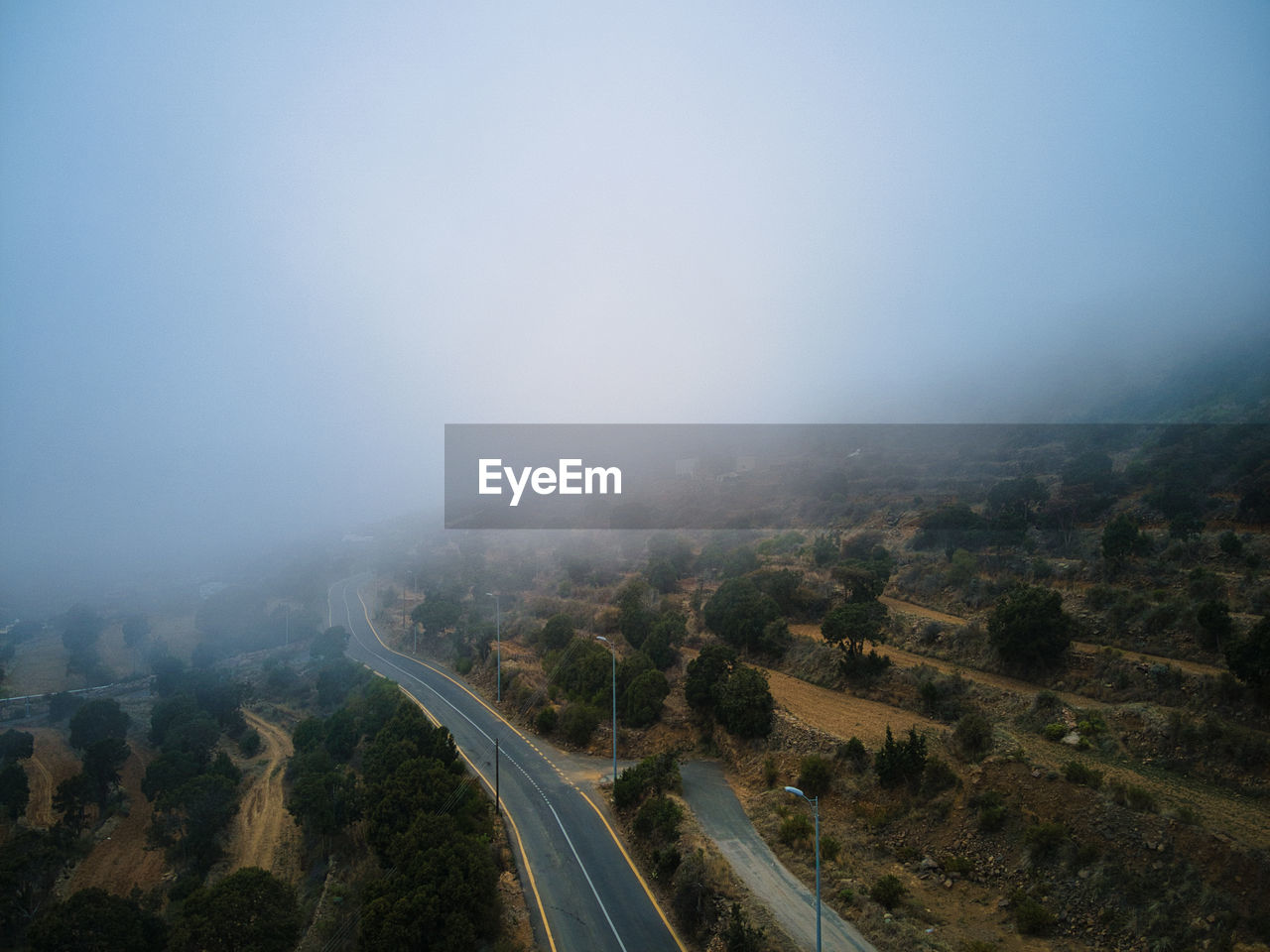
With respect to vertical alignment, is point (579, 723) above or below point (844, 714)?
below

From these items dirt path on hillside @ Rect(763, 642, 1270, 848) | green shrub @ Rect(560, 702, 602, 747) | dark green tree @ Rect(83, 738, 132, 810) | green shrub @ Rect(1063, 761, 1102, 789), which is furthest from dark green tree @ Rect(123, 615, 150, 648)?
green shrub @ Rect(1063, 761, 1102, 789)

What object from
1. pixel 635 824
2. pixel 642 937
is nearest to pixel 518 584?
→ pixel 635 824

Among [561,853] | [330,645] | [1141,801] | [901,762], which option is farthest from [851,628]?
[330,645]

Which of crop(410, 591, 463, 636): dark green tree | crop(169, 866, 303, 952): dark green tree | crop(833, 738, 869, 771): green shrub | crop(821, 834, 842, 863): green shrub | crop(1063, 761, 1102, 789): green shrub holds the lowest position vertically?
crop(410, 591, 463, 636): dark green tree

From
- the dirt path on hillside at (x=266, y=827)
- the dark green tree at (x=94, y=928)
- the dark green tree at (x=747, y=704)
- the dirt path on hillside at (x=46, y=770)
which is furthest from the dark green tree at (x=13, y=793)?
the dark green tree at (x=747, y=704)

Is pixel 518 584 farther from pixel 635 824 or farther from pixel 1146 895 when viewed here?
pixel 1146 895

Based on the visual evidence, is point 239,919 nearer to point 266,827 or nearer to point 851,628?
point 266,827

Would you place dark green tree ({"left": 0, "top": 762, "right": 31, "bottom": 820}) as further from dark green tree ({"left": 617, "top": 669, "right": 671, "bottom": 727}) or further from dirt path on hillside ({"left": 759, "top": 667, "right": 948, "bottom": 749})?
dirt path on hillside ({"left": 759, "top": 667, "right": 948, "bottom": 749})
